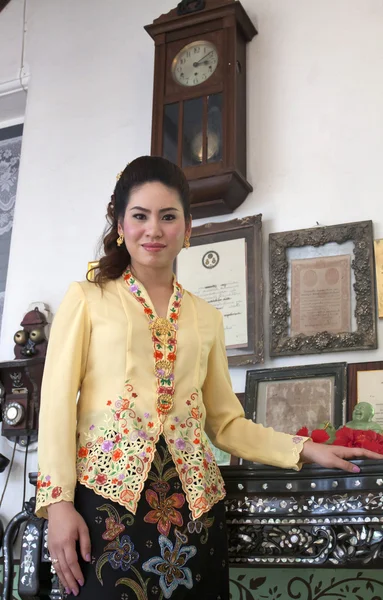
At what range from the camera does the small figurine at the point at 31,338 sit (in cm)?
238

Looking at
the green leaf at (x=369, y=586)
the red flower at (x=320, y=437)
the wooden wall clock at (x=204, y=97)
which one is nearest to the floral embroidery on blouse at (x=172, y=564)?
the red flower at (x=320, y=437)

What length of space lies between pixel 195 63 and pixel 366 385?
3.80 feet

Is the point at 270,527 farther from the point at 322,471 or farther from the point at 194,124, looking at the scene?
the point at 194,124

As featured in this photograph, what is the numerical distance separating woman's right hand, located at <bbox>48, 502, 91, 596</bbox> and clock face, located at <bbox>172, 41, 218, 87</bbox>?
1589mm

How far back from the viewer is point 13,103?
9.73ft

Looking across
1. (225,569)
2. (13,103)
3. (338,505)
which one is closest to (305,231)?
(338,505)

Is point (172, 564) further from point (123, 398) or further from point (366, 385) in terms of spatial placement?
point (366, 385)

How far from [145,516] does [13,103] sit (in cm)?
227

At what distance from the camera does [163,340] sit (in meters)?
1.24

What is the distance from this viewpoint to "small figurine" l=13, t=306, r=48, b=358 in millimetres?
2375

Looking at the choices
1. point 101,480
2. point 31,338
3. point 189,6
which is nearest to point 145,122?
point 189,6

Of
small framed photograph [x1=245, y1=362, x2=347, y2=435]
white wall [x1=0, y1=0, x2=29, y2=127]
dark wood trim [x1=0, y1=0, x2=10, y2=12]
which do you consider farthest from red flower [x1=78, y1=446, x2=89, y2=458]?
dark wood trim [x1=0, y1=0, x2=10, y2=12]

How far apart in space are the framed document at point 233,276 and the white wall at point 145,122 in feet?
0.18

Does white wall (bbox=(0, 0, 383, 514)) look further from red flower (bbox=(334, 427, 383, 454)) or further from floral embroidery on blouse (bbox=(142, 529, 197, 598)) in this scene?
floral embroidery on blouse (bbox=(142, 529, 197, 598))
